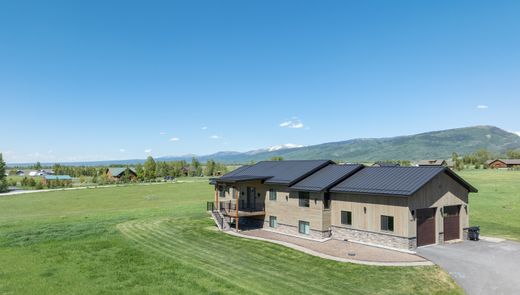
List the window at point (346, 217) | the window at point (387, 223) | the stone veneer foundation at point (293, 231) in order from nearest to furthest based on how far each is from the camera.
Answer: the window at point (387, 223) → the window at point (346, 217) → the stone veneer foundation at point (293, 231)

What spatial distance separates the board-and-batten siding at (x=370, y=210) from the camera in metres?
24.0

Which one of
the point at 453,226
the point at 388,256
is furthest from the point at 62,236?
the point at 453,226

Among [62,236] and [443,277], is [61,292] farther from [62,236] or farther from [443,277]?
[443,277]

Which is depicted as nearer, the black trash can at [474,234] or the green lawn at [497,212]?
the black trash can at [474,234]

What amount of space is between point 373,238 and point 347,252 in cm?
313

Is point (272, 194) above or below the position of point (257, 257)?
above

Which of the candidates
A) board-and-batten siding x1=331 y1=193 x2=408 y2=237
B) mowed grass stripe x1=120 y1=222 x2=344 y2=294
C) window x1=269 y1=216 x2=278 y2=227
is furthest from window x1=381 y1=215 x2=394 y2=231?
window x1=269 y1=216 x2=278 y2=227

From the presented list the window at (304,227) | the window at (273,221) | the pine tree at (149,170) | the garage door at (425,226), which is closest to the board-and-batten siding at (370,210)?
the garage door at (425,226)

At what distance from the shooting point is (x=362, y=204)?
26.4m

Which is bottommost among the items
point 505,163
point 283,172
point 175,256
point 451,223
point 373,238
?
point 175,256

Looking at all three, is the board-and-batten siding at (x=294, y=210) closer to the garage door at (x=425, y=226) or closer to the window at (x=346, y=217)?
the window at (x=346, y=217)

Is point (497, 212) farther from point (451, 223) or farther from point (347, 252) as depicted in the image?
point (347, 252)

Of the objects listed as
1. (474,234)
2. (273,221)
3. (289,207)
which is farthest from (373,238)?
(273,221)

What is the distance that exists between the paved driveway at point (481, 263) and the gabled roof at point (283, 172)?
38.9 feet
